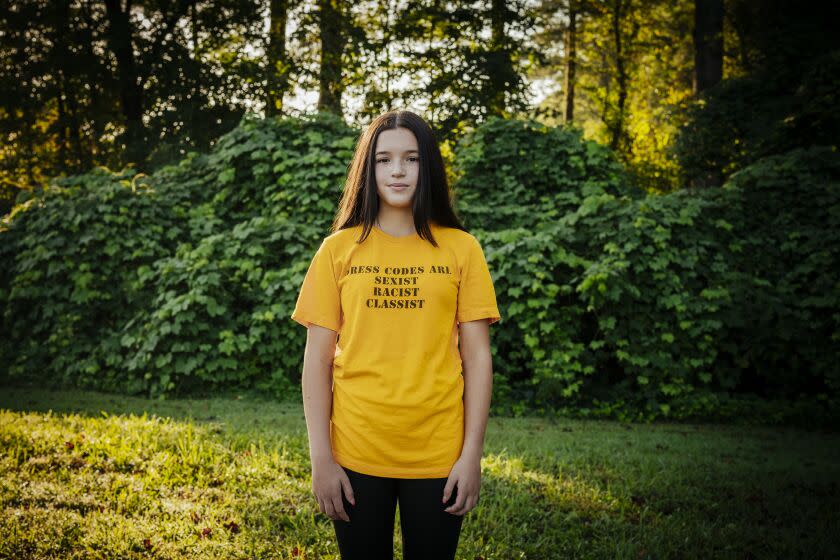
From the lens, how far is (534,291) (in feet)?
22.6

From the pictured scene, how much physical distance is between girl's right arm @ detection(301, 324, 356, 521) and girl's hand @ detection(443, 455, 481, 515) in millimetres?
321

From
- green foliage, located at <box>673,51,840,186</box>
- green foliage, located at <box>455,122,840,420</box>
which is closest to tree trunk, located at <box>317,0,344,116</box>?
green foliage, located at <box>455,122,840,420</box>

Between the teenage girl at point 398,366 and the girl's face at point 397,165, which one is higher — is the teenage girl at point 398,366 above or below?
below

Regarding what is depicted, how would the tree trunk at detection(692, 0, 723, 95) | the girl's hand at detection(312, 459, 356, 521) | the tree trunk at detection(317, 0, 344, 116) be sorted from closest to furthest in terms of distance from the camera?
the girl's hand at detection(312, 459, 356, 521) → the tree trunk at detection(692, 0, 723, 95) → the tree trunk at detection(317, 0, 344, 116)

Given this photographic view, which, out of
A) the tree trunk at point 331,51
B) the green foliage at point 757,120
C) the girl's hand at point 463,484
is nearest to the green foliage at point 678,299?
the green foliage at point 757,120

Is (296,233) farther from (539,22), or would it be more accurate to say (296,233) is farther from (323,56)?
Result: (539,22)

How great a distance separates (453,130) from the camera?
42.7 feet

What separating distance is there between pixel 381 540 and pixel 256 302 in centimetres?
635

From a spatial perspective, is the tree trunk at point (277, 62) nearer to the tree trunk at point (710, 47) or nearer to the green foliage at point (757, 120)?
the green foliage at point (757, 120)

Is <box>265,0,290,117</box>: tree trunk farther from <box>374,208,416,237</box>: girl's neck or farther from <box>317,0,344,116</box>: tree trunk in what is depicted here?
<box>374,208,416,237</box>: girl's neck

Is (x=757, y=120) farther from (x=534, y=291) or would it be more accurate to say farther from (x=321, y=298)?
(x=321, y=298)

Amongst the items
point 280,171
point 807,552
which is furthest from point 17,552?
point 280,171

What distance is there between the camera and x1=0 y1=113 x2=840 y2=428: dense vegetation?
22.3ft

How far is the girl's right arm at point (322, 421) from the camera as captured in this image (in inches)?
68.4
